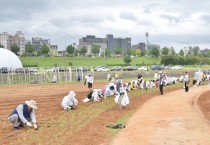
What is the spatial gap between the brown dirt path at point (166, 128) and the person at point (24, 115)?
11.1 feet

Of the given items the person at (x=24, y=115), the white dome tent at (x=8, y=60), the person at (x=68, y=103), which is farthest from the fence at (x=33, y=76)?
the person at (x=24, y=115)

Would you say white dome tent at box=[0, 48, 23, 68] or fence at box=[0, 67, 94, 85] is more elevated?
white dome tent at box=[0, 48, 23, 68]

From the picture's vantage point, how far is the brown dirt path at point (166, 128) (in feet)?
41.4

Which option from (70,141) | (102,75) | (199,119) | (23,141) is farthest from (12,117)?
(102,75)

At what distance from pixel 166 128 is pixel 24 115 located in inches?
216

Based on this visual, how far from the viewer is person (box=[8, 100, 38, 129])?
1423 cm

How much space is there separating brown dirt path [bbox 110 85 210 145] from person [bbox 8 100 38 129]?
3.38 m

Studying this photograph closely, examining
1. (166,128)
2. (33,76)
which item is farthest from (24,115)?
(33,76)

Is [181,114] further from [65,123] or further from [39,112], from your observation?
[39,112]

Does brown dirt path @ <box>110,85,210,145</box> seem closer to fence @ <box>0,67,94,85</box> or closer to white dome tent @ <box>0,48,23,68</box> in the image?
fence @ <box>0,67,94,85</box>

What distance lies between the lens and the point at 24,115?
581 inches

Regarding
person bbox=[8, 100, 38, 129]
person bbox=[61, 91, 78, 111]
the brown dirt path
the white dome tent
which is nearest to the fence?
the white dome tent

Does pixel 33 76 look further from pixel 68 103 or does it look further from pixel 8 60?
pixel 68 103

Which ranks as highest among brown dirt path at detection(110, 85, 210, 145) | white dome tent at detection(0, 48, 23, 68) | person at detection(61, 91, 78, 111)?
white dome tent at detection(0, 48, 23, 68)
